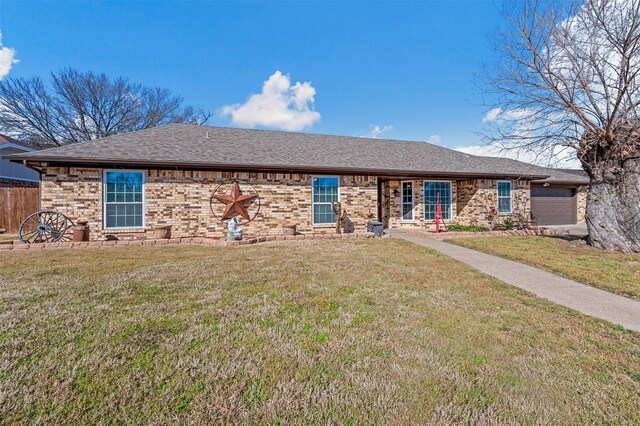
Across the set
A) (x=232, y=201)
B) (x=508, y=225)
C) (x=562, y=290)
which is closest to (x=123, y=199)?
(x=232, y=201)

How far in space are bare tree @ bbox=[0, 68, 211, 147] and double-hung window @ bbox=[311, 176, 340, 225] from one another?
21035mm

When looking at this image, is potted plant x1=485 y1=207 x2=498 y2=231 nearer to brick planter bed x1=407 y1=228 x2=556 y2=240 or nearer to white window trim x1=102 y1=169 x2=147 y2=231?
brick planter bed x1=407 y1=228 x2=556 y2=240

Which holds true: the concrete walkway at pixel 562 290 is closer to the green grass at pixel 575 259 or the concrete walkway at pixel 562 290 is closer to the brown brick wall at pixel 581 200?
the green grass at pixel 575 259

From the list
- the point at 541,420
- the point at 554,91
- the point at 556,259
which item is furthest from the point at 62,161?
the point at 554,91

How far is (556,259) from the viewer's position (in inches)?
276

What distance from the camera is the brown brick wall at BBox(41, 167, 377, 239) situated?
358 inches

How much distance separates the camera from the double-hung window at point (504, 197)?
1375 cm

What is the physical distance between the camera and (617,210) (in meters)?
8.36

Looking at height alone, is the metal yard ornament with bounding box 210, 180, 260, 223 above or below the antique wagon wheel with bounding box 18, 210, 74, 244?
above

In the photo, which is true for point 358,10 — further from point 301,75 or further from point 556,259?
point 556,259

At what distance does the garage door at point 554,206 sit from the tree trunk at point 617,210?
7.41 metres

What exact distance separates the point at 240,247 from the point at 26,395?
6310 millimetres

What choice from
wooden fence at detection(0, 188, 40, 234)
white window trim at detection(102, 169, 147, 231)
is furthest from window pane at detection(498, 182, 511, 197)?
wooden fence at detection(0, 188, 40, 234)

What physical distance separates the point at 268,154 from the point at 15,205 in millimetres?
10442
